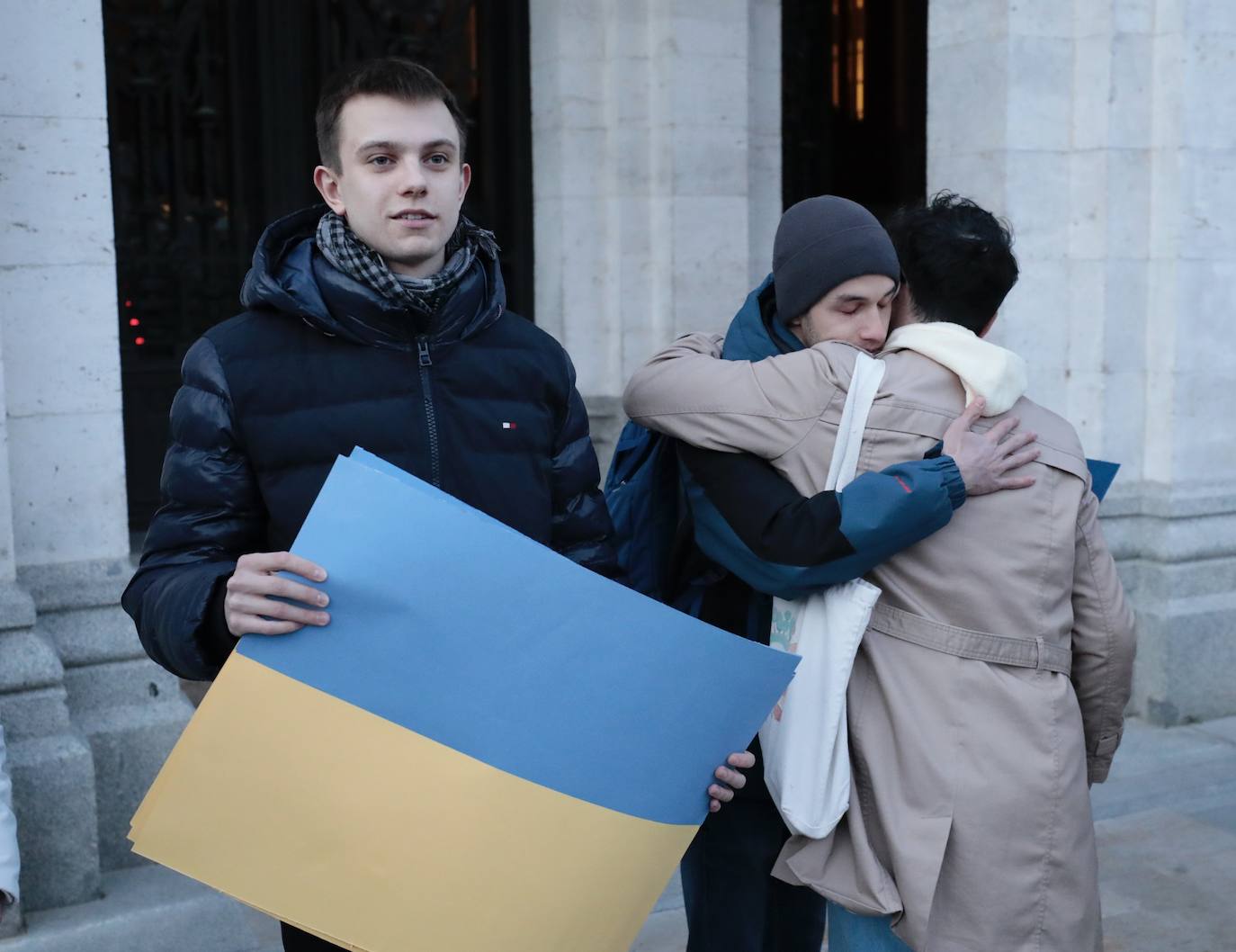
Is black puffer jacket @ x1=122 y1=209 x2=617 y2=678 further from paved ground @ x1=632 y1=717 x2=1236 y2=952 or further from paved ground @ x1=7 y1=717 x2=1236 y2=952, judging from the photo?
paved ground @ x1=632 y1=717 x2=1236 y2=952

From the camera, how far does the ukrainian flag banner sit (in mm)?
1780

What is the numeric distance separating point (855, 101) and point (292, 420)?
7739 millimetres

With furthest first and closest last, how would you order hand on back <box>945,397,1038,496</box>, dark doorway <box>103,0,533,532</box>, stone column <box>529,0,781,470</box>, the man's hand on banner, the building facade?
dark doorway <box>103,0,533,532</box> < stone column <box>529,0,781,470</box> < the building facade < hand on back <box>945,397,1038,496</box> < the man's hand on banner

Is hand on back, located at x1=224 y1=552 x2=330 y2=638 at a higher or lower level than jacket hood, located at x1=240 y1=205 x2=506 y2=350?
lower

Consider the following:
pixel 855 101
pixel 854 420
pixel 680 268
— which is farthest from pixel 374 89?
pixel 855 101

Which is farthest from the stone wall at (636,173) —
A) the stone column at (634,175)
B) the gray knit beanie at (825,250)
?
the gray knit beanie at (825,250)

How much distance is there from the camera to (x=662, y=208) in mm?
6688

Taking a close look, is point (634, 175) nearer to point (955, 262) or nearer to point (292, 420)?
point (955, 262)

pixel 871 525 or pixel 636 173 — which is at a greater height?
pixel 636 173

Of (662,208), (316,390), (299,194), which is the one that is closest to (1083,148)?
(662,208)

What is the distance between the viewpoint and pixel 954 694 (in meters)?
2.21

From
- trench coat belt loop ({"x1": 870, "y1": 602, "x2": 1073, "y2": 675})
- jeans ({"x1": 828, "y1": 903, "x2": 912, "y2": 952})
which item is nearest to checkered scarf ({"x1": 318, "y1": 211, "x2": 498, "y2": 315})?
trench coat belt loop ({"x1": 870, "y1": 602, "x2": 1073, "y2": 675})

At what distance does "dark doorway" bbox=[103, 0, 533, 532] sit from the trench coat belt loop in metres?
5.09

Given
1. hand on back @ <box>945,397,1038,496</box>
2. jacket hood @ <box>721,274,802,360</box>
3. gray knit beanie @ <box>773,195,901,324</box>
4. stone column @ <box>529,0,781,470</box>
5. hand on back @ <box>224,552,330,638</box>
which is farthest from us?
stone column @ <box>529,0,781,470</box>
